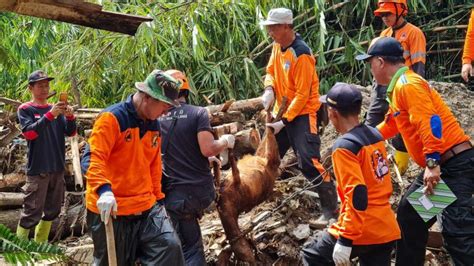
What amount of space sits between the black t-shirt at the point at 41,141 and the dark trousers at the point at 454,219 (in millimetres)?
3566

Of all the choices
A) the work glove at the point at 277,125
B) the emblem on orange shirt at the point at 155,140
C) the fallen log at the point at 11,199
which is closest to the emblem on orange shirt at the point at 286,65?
the work glove at the point at 277,125

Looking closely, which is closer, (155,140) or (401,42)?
(155,140)

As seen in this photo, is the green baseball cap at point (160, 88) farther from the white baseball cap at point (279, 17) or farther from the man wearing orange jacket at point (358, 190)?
the white baseball cap at point (279, 17)

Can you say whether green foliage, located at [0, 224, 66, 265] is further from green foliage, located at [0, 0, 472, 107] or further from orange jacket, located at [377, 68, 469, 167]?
green foliage, located at [0, 0, 472, 107]

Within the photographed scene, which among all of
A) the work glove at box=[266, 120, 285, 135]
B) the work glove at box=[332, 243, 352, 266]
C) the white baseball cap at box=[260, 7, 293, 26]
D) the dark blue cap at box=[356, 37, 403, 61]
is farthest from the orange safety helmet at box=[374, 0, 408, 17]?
the work glove at box=[332, 243, 352, 266]

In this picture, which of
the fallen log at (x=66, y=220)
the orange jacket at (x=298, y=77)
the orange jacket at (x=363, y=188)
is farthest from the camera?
the fallen log at (x=66, y=220)

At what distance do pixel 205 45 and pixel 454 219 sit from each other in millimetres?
6067

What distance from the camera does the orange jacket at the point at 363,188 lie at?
386 centimetres

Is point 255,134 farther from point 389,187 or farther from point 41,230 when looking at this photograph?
point 389,187

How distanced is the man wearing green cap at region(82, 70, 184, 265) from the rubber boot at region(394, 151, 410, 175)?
10.1 feet

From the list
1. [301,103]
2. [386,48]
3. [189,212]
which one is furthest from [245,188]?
[386,48]

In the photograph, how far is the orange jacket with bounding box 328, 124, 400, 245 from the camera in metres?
3.86

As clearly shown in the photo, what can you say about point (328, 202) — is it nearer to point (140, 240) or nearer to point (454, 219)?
point (454, 219)

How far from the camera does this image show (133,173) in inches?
170
